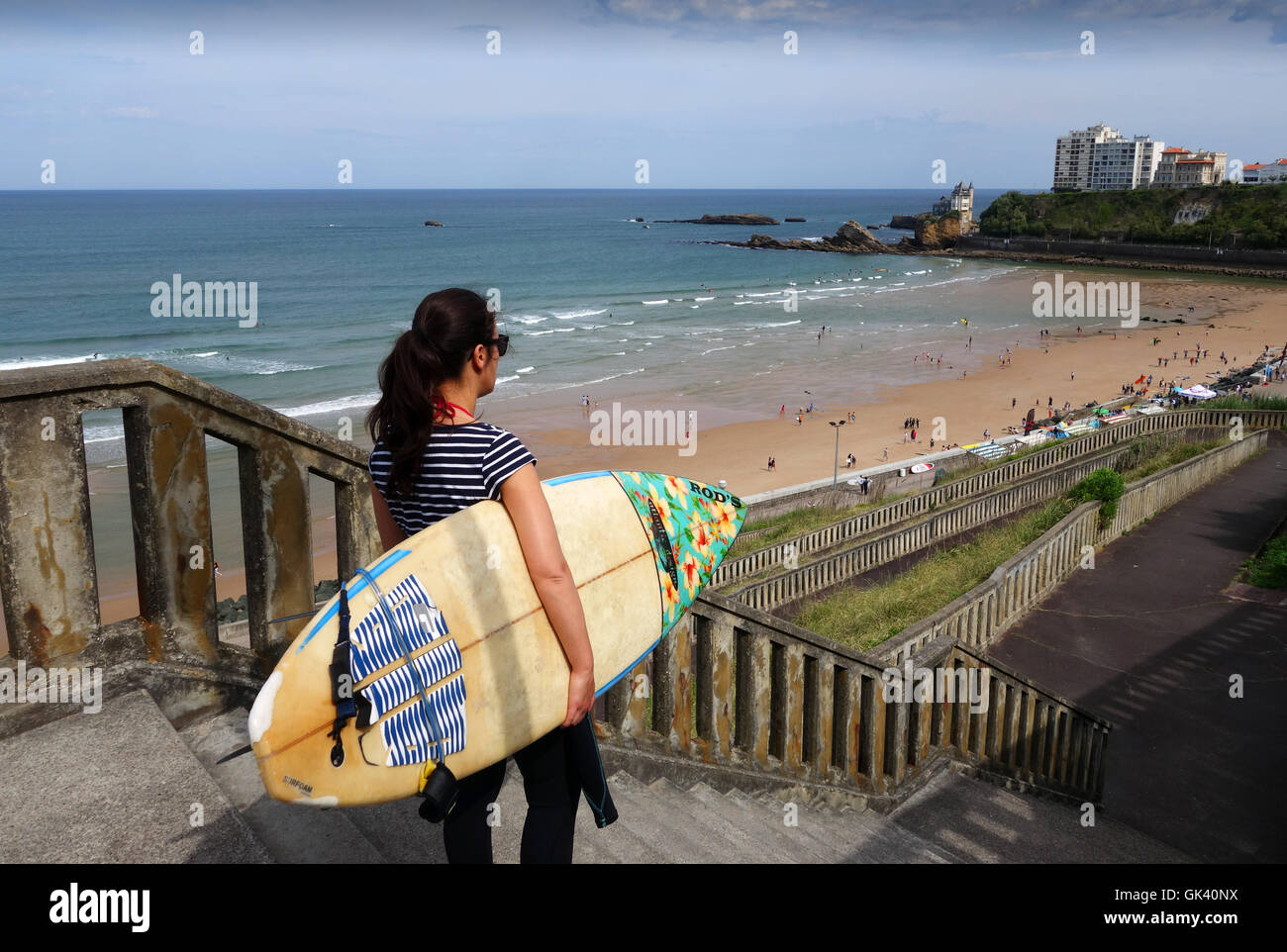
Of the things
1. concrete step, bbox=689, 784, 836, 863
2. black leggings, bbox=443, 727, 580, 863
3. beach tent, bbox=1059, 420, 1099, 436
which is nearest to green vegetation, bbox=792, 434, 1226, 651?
concrete step, bbox=689, 784, 836, 863

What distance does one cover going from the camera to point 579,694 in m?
2.78

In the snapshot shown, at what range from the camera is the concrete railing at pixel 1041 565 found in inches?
417

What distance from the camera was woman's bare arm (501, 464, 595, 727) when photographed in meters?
2.61

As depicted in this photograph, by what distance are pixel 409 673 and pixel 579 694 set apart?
486 millimetres

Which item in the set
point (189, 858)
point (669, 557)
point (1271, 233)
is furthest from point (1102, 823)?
point (1271, 233)

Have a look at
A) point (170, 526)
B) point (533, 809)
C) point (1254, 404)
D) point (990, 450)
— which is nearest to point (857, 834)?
point (533, 809)

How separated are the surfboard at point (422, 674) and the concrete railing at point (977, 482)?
482 inches

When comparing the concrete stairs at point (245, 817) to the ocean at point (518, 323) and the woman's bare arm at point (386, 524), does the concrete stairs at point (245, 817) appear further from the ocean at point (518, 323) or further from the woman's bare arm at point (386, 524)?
the ocean at point (518, 323)

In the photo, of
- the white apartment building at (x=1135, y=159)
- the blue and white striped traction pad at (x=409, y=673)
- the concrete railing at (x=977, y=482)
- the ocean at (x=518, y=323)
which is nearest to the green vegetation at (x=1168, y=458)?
the concrete railing at (x=977, y=482)

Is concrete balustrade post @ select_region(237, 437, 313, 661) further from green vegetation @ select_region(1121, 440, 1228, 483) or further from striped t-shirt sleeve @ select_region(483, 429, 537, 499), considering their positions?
green vegetation @ select_region(1121, 440, 1228, 483)

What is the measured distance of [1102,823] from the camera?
7.08 meters

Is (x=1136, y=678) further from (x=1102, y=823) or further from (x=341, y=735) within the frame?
(x=341, y=735)

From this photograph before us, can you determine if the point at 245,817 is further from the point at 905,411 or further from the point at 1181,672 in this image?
the point at 905,411
